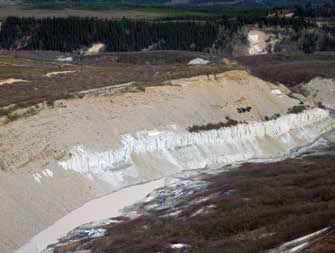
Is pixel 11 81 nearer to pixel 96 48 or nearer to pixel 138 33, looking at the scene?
pixel 96 48

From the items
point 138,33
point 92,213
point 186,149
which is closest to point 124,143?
point 186,149

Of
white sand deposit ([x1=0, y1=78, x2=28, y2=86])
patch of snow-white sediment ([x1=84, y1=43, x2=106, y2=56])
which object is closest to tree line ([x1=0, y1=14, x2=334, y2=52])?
patch of snow-white sediment ([x1=84, y1=43, x2=106, y2=56])

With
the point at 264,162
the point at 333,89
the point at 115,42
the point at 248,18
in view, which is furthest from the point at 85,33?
the point at 264,162

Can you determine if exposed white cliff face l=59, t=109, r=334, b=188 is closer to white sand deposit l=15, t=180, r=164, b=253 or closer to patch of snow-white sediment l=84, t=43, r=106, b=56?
white sand deposit l=15, t=180, r=164, b=253

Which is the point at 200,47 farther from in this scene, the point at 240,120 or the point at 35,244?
the point at 35,244

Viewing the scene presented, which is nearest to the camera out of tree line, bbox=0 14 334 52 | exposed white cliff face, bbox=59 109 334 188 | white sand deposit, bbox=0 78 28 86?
exposed white cliff face, bbox=59 109 334 188
